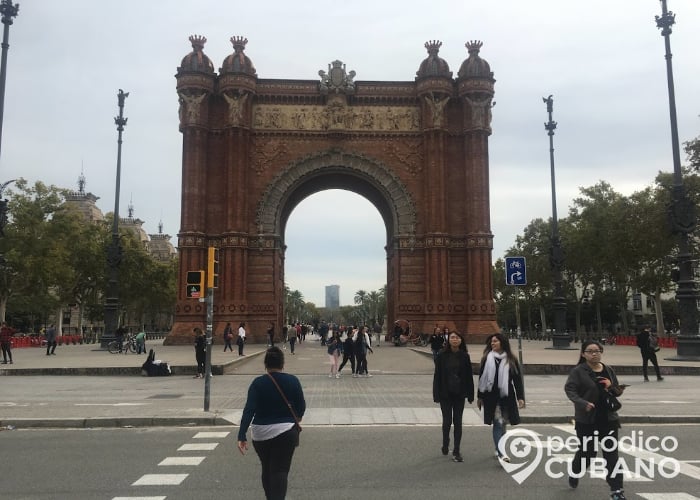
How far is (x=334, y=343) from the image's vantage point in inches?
794

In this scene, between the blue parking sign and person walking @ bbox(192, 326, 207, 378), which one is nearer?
the blue parking sign

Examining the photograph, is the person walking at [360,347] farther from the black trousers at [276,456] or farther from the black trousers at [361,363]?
the black trousers at [276,456]

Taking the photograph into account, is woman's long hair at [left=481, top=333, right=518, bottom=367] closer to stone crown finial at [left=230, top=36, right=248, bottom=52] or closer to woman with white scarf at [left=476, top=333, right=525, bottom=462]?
woman with white scarf at [left=476, top=333, right=525, bottom=462]

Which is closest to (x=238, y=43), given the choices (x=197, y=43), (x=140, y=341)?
(x=197, y=43)

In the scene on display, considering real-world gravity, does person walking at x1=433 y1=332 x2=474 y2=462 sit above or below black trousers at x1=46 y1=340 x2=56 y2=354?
above

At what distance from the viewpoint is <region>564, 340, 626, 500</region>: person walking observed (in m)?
6.62

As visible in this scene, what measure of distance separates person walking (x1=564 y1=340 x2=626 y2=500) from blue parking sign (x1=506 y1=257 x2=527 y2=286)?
7.44 meters

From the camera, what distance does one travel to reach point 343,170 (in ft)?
146

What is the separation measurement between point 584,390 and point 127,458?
6.32 metres

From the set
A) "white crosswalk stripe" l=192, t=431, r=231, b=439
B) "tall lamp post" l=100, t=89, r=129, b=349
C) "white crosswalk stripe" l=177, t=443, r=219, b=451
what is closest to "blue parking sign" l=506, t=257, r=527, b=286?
"white crosswalk stripe" l=192, t=431, r=231, b=439

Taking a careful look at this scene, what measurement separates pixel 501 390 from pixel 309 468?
111 inches

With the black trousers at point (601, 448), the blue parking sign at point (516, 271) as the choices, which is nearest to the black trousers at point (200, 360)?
the blue parking sign at point (516, 271)

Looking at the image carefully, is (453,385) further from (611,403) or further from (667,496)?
(667,496)

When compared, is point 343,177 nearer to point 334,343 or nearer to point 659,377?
point 334,343
